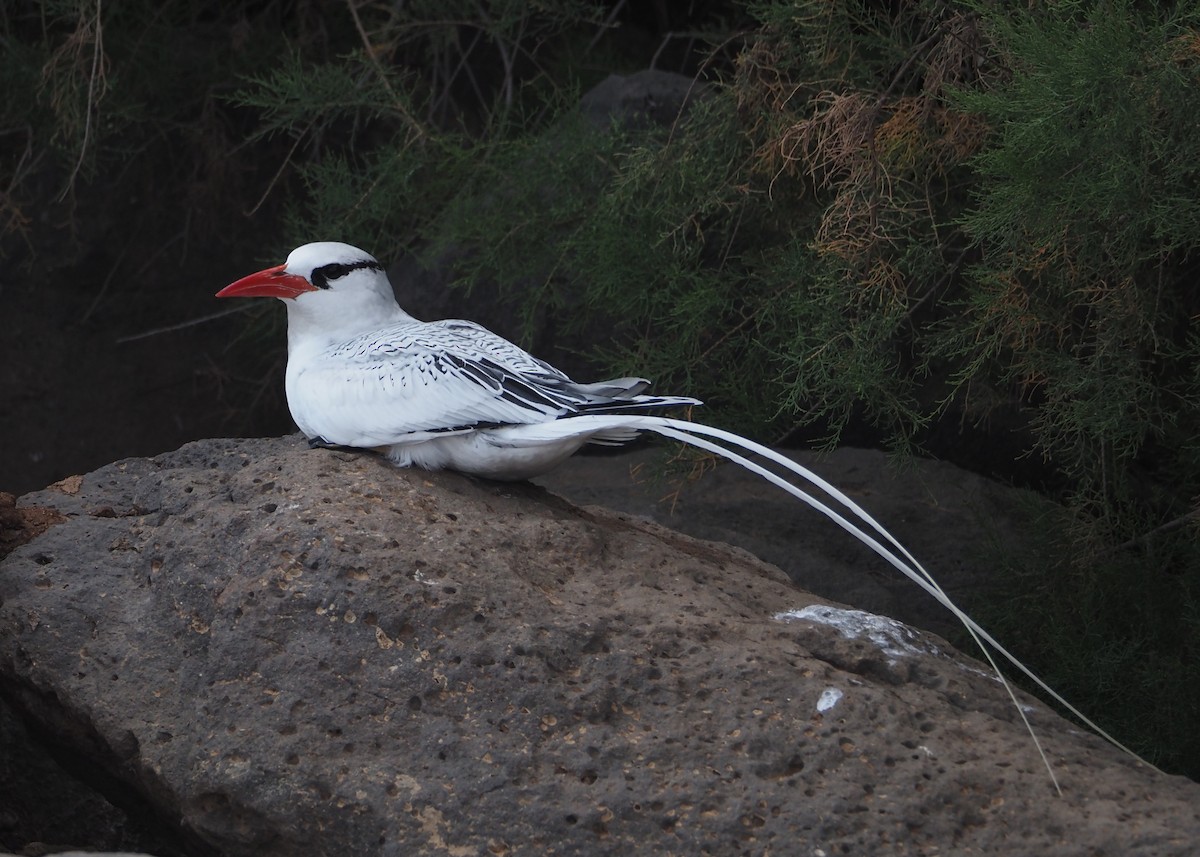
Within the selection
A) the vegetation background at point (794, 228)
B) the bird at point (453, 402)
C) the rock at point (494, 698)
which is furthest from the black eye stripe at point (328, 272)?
the vegetation background at point (794, 228)

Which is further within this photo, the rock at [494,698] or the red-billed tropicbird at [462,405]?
the red-billed tropicbird at [462,405]

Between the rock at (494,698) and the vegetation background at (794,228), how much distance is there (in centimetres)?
118

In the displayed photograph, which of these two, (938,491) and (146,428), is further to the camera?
(146,428)

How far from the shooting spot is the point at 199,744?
2879 mm

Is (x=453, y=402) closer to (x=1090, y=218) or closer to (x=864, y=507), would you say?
(x=1090, y=218)

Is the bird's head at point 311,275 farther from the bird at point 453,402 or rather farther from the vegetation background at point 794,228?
the vegetation background at point 794,228

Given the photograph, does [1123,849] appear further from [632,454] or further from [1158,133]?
[632,454]

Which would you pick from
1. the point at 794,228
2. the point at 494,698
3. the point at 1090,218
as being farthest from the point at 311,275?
the point at 1090,218

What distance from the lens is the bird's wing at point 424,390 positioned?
3297mm

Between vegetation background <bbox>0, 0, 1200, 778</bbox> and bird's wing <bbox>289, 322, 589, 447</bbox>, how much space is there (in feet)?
3.34

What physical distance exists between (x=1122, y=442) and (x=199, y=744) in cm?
301

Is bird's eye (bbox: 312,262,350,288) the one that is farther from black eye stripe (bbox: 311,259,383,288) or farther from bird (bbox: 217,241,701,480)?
bird (bbox: 217,241,701,480)

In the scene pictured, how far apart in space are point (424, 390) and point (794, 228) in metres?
1.81

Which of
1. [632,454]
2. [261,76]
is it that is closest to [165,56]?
[261,76]
